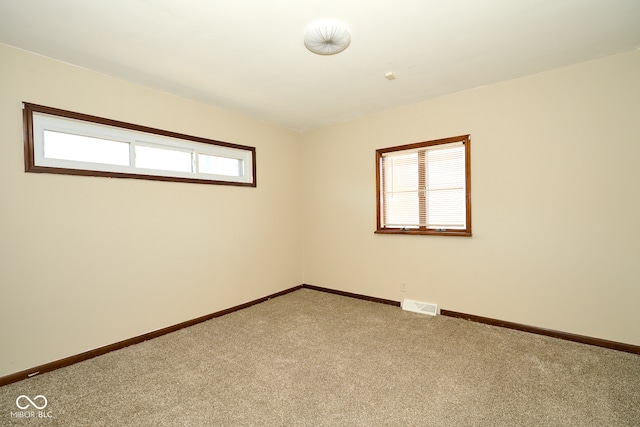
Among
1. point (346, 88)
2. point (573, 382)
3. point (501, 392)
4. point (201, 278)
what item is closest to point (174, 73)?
point (346, 88)

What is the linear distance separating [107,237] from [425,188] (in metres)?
3.43

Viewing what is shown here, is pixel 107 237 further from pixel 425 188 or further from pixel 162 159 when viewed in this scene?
pixel 425 188

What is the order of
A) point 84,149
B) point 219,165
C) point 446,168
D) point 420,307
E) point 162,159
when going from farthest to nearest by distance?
point 219,165
point 420,307
point 446,168
point 162,159
point 84,149

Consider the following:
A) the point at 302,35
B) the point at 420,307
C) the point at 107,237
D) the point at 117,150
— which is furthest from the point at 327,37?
the point at 420,307

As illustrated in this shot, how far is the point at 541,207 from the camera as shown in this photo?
280 centimetres

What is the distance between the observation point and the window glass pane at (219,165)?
11.4 ft

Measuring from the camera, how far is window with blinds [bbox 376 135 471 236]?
130 inches

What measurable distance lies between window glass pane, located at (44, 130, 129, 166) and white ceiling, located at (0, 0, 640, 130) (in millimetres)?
631

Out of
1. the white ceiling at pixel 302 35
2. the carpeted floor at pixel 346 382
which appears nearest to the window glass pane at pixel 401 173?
the white ceiling at pixel 302 35

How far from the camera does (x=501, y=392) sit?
195 cm

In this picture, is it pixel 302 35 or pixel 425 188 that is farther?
pixel 425 188

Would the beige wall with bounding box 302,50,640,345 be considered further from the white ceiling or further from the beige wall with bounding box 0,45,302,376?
the beige wall with bounding box 0,45,302,376

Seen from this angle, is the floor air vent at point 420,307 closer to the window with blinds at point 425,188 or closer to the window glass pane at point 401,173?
the window with blinds at point 425,188

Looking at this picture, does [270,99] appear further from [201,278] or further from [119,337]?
[119,337]
